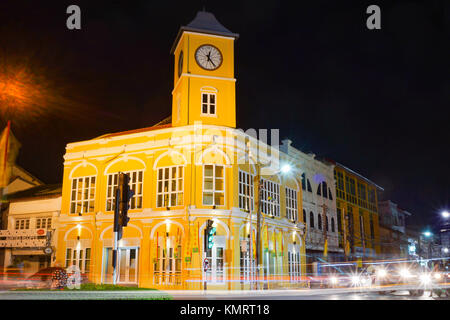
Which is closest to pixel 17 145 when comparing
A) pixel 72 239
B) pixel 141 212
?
pixel 72 239

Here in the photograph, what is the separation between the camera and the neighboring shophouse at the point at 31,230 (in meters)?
35.6

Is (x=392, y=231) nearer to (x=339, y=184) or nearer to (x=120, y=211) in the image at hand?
(x=339, y=184)

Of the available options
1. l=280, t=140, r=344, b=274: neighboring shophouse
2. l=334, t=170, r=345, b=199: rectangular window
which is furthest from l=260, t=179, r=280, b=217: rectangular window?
l=334, t=170, r=345, b=199: rectangular window

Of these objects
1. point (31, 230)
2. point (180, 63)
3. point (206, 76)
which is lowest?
point (31, 230)

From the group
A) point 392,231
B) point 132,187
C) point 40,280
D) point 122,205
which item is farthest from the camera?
point 392,231

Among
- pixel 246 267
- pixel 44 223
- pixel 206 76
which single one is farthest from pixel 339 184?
pixel 44 223

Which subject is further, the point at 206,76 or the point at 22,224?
the point at 22,224

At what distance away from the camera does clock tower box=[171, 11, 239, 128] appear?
33031mm

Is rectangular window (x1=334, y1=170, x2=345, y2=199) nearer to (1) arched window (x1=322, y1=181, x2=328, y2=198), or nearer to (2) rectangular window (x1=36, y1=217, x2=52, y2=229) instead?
(1) arched window (x1=322, y1=181, x2=328, y2=198)

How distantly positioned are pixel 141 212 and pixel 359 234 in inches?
1274

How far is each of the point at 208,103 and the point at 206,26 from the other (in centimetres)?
619

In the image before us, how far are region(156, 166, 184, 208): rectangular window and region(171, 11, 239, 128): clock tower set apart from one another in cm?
391

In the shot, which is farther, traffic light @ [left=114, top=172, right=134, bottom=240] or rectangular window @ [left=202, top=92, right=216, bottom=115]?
rectangular window @ [left=202, top=92, right=216, bottom=115]

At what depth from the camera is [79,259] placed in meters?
32.1
